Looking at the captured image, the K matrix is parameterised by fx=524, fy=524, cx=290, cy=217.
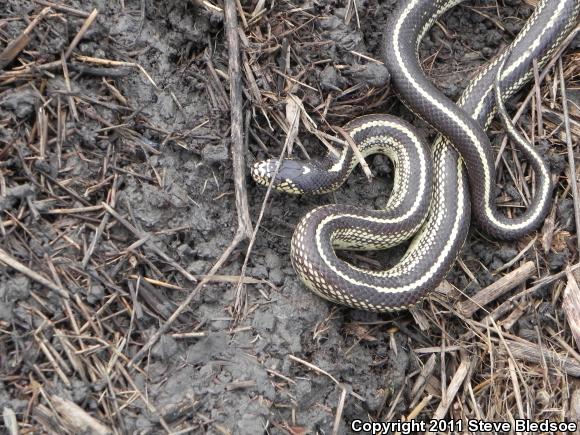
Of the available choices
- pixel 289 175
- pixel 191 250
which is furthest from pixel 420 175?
pixel 191 250

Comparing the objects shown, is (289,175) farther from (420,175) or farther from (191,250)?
(420,175)

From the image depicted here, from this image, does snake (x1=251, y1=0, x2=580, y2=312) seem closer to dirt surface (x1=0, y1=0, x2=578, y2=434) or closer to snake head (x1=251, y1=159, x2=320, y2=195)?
snake head (x1=251, y1=159, x2=320, y2=195)

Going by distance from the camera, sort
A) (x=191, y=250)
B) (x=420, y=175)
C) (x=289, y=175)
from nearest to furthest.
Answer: (x=191, y=250), (x=289, y=175), (x=420, y=175)

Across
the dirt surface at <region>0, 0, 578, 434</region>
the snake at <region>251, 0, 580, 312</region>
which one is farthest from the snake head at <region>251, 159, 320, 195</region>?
the dirt surface at <region>0, 0, 578, 434</region>

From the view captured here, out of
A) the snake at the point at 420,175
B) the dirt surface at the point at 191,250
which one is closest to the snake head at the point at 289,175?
the snake at the point at 420,175

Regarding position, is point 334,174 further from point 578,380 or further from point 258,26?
point 578,380

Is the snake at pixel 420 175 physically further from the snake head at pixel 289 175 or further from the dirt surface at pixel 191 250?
the dirt surface at pixel 191 250
